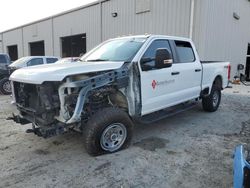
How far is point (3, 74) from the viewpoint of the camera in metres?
10.7

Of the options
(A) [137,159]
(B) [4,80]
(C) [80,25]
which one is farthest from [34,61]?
(A) [137,159]

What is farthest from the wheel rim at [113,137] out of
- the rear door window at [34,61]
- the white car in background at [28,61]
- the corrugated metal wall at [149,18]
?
the rear door window at [34,61]

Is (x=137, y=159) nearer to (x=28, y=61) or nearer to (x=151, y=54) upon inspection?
(x=151, y=54)

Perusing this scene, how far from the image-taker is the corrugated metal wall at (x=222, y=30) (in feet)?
35.7

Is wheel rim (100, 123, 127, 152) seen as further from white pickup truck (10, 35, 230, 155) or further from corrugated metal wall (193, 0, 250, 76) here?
corrugated metal wall (193, 0, 250, 76)

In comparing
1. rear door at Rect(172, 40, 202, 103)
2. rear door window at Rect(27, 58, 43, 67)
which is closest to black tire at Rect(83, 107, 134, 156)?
rear door at Rect(172, 40, 202, 103)

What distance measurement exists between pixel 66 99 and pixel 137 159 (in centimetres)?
147

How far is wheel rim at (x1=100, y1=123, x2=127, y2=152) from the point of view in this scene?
371 cm

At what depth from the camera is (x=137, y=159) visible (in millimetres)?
3670

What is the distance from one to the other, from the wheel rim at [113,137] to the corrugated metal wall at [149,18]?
28.4 feet

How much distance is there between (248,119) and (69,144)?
473 centimetres

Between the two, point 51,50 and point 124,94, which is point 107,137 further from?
point 51,50

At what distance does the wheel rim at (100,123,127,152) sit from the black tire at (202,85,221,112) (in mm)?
3591

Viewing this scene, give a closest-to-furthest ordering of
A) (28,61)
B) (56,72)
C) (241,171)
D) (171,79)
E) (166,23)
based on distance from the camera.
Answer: (241,171)
(56,72)
(171,79)
(28,61)
(166,23)
